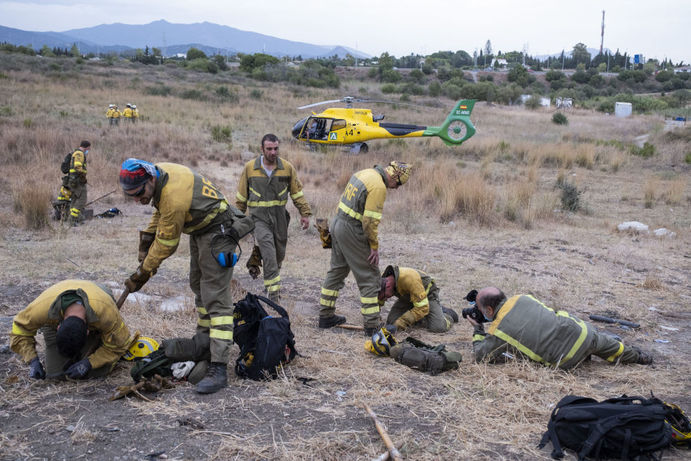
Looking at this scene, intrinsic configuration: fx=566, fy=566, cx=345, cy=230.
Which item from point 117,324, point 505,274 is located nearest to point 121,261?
point 117,324

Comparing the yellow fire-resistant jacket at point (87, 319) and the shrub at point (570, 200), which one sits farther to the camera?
the shrub at point (570, 200)

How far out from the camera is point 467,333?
19.8ft

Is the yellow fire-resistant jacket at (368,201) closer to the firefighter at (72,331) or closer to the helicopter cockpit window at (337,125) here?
the firefighter at (72,331)

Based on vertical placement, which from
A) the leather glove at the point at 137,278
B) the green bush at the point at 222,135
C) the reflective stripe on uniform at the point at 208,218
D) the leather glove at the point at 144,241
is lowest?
the leather glove at the point at 137,278

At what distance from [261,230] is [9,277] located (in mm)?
3234

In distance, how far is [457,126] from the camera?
20.2 metres

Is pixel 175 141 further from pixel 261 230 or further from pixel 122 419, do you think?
pixel 122 419

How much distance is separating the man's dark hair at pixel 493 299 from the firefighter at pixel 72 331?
289 cm

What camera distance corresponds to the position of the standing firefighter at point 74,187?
34.7ft

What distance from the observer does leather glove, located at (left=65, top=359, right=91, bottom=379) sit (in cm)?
405

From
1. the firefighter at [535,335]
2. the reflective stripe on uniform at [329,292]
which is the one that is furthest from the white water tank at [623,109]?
the firefighter at [535,335]

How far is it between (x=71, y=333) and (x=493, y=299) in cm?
322

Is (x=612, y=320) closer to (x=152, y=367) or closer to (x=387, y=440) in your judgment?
(x=387, y=440)

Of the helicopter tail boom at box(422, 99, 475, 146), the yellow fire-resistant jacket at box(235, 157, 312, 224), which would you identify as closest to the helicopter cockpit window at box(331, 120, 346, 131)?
the helicopter tail boom at box(422, 99, 475, 146)
